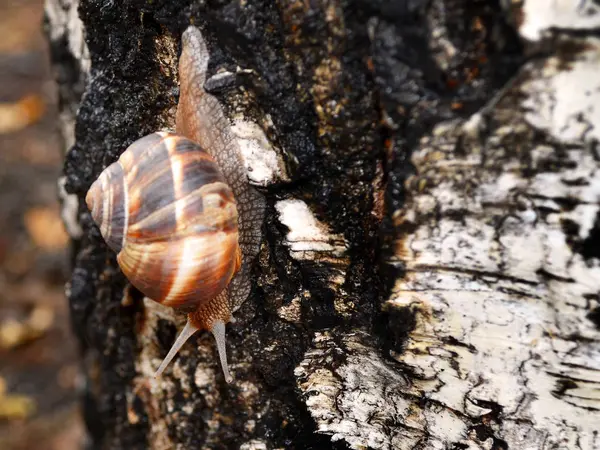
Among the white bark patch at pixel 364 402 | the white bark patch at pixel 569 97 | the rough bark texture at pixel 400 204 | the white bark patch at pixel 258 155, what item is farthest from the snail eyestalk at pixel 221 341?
the white bark patch at pixel 569 97

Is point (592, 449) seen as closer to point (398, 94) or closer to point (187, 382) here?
point (398, 94)

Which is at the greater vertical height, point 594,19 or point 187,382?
point 594,19

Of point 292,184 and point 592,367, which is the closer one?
point 592,367

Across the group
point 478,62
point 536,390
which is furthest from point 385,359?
point 478,62

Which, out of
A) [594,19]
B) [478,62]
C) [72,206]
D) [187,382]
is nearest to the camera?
[594,19]

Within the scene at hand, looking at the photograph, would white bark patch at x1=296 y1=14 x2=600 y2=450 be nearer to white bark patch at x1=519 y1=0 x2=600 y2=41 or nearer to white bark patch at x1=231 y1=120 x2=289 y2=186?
white bark patch at x1=519 y1=0 x2=600 y2=41

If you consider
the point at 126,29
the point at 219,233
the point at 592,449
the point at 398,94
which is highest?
the point at 126,29

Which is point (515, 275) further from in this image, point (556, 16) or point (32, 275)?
point (32, 275)
